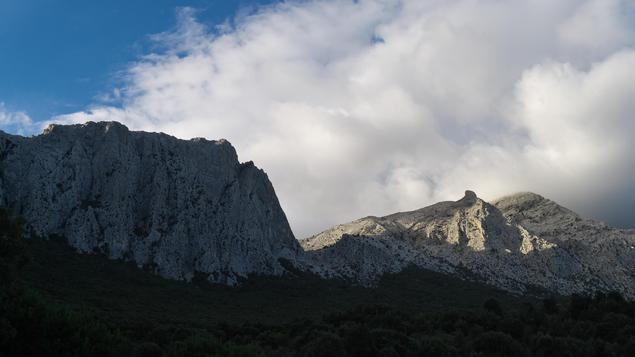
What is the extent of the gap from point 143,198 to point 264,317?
65.1 m

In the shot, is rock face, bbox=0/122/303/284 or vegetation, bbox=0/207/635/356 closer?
vegetation, bbox=0/207/635/356

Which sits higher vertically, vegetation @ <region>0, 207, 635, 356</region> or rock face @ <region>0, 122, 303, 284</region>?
rock face @ <region>0, 122, 303, 284</region>

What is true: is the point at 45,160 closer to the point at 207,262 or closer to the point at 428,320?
the point at 207,262

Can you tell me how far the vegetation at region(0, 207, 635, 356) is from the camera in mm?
32719

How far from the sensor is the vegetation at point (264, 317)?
3272 cm

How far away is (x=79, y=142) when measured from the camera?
6171 inches

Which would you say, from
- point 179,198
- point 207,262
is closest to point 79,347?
point 207,262

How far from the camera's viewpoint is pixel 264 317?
381 ft

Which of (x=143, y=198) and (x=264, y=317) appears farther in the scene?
(x=143, y=198)

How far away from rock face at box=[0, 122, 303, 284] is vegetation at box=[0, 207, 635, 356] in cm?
886

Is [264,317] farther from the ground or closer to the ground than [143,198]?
closer to the ground

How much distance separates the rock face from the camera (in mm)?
140250

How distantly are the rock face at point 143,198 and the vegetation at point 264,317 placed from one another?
8.86 meters

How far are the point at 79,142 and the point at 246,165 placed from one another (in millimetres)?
57809
